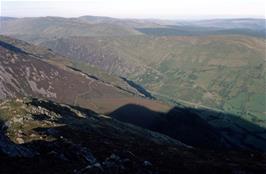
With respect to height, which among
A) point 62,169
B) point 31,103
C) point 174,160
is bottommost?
point 31,103

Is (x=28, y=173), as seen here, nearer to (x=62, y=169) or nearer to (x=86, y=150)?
(x=62, y=169)

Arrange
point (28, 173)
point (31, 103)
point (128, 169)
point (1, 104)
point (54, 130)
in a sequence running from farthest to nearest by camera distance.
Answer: point (31, 103)
point (1, 104)
point (54, 130)
point (128, 169)
point (28, 173)

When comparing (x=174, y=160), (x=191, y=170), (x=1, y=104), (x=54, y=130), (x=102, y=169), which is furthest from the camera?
(x=1, y=104)

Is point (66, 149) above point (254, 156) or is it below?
above

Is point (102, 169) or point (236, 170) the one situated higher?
point (102, 169)

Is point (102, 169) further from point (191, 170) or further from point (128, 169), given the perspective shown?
point (191, 170)

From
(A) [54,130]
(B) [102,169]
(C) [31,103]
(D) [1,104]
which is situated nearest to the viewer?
(B) [102,169]

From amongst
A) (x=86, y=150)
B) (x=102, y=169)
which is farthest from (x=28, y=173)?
(x=86, y=150)

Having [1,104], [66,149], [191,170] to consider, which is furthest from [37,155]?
[1,104]

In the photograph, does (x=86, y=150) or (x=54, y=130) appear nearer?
(x=86, y=150)
